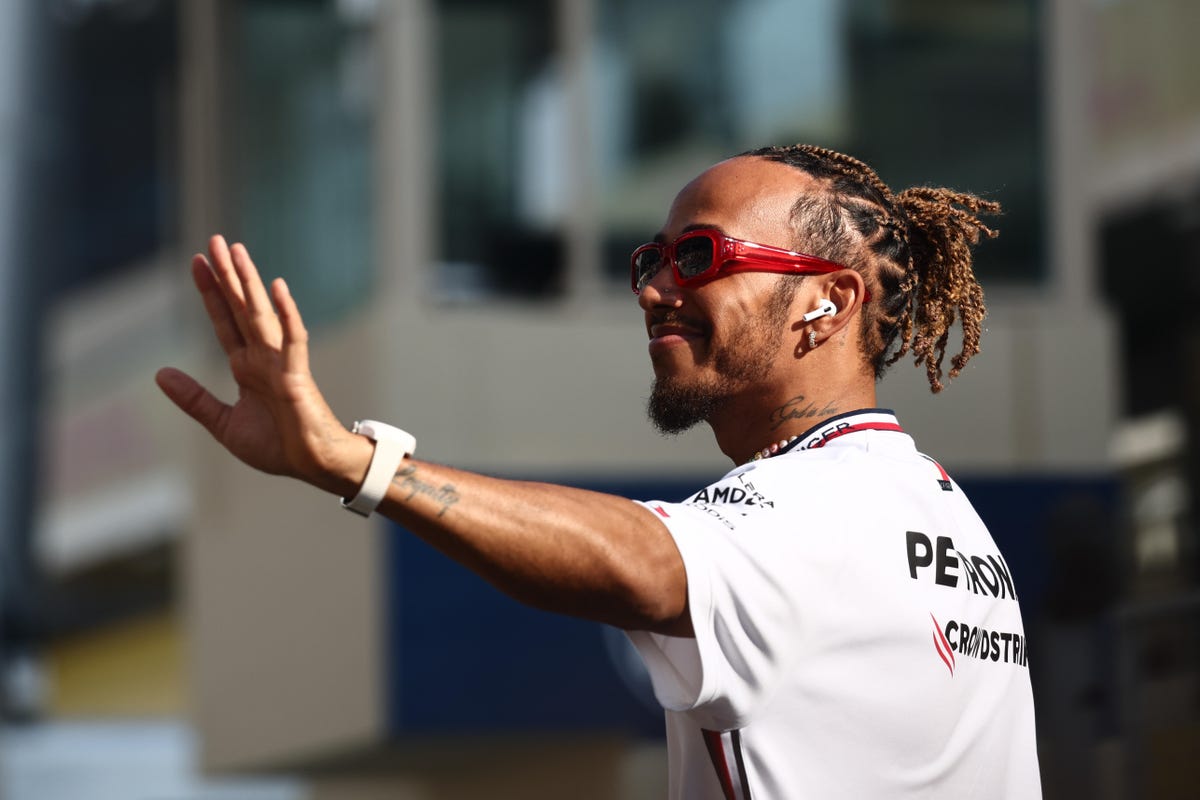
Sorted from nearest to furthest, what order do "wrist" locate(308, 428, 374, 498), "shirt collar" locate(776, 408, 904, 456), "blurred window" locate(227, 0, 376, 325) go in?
"wrist" locate(308, 428, 374, 498)
"shirt collar" locate(776, 408, 904, 456)
"blurred window" locate(227, 0, 376, 325)

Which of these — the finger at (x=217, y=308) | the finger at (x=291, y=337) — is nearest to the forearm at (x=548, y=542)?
the finger at (x=291, y=337)

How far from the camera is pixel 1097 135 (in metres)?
14.0

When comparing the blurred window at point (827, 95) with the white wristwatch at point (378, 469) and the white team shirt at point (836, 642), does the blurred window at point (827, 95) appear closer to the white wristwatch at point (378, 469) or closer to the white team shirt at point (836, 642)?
the white team shirt at point (836, 642)

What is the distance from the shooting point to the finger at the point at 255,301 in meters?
1.90

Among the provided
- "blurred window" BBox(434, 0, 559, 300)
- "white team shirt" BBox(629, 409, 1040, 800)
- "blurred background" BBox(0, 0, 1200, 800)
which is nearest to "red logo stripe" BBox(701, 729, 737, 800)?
"white team shirt" BBox(629, 409, 1040, 800)

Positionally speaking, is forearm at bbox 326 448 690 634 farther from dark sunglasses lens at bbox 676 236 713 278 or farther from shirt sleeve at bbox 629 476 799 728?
dark sunglasses lens at bbox 676 236 713 278

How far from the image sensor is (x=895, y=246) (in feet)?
8.34

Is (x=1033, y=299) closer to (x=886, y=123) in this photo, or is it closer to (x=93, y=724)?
(x=886, y=123)

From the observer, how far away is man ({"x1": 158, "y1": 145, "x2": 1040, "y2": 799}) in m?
1.88

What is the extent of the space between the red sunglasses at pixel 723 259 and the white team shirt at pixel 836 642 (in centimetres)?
26

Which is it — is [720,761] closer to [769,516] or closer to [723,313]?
[769,516]

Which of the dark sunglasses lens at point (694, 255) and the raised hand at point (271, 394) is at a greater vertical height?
the dark sunglasses lens at point (694, 255)

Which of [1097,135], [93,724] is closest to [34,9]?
[93,724]

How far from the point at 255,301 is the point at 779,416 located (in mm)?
793
